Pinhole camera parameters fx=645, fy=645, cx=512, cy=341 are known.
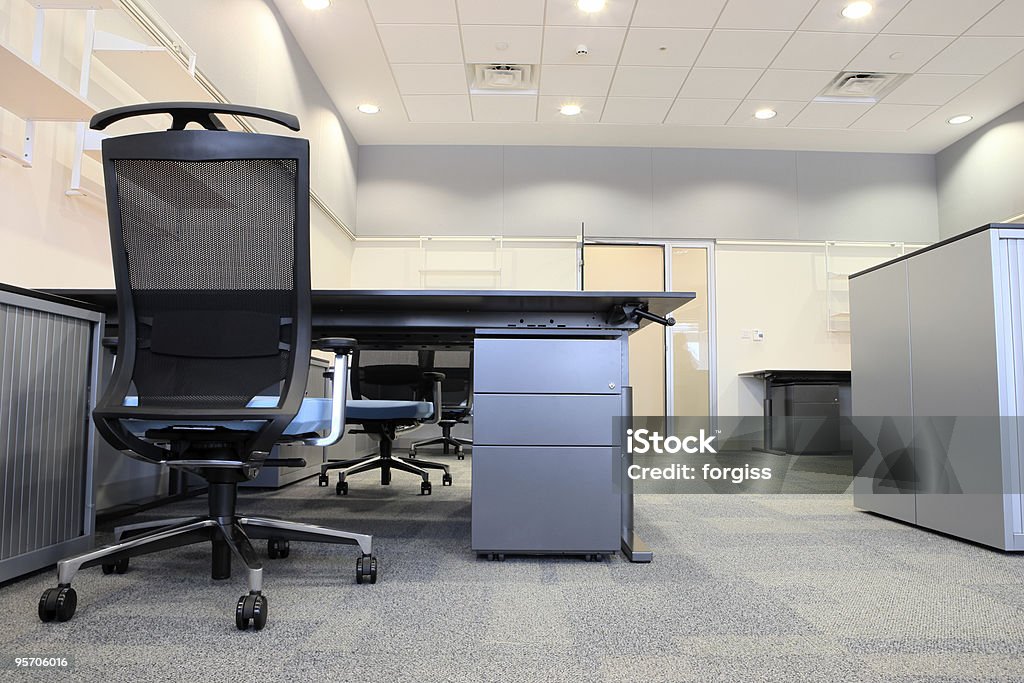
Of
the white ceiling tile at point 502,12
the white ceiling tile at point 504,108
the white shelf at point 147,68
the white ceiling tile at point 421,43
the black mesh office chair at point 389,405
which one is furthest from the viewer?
the white ceiling tile at point 504,108

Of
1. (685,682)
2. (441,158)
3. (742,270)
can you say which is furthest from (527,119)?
(685,682)

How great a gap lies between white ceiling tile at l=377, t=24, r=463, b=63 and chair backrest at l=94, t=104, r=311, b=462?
11.3 feet

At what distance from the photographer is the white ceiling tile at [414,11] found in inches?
163

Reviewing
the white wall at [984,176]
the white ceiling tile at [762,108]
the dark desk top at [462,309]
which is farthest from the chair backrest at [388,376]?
the white wall at [984,176]

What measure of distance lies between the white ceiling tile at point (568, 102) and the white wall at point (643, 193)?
2.15ft

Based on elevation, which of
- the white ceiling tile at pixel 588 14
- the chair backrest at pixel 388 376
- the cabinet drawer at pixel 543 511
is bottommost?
the cabinet drawer at pixel 543 511

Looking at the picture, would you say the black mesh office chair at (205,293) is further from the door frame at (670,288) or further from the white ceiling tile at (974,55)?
the door frame at (670,288)

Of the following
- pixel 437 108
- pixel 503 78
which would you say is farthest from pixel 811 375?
pixel 437 108

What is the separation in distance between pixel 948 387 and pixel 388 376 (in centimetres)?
275

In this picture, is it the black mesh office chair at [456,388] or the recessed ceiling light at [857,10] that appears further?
the black mesh office chair at [456,388]

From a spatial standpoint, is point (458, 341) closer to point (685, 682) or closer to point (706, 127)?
point (685, 682)

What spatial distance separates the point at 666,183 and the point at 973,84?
2.55 m

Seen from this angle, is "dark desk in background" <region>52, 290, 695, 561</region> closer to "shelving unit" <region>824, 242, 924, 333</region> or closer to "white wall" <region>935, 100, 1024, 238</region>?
"shelving unit" <region>824, 242, 924, 333</region>

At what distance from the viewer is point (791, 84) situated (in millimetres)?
5137
